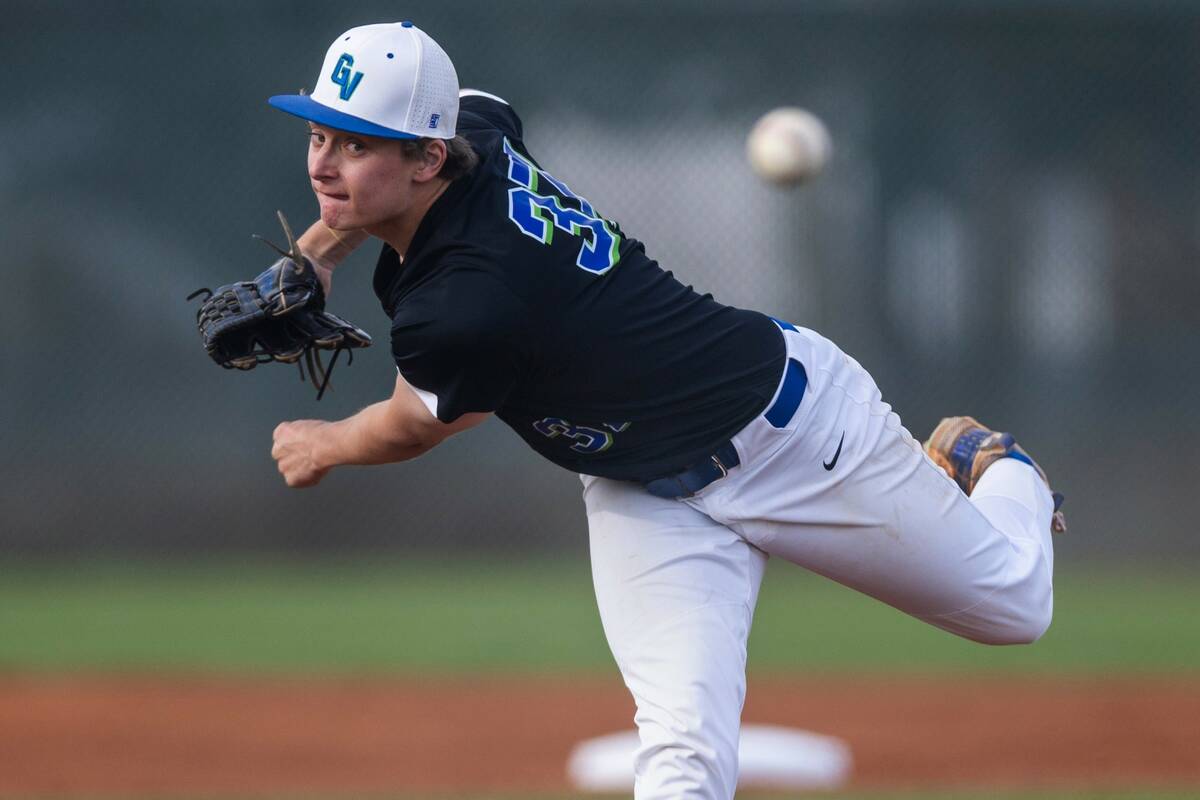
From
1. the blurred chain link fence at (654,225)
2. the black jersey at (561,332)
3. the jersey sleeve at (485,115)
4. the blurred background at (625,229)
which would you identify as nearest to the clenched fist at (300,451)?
the black jersey at (561,332)

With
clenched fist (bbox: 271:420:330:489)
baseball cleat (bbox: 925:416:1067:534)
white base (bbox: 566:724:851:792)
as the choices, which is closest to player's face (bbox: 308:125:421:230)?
clenched fist (bbox: 271:420:330:489)

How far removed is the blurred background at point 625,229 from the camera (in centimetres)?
900

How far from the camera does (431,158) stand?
289 centimetres

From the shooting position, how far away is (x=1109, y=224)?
30.3 ft

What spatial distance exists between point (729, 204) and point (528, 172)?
6234mm

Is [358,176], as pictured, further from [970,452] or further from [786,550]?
[970,452]

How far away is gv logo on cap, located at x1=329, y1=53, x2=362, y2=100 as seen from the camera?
283cm

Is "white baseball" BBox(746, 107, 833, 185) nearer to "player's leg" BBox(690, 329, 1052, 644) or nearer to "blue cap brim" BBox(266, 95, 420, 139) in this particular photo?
"player's leg" BBox(690, 329, 1052, 644)

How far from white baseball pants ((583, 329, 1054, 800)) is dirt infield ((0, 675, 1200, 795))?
5.84 feet

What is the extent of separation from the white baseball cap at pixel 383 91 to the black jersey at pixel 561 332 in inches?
6.2

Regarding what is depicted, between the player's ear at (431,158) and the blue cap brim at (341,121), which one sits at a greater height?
the blue cap brim at (341,121)

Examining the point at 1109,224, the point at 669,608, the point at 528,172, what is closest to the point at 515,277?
the point at 528,172

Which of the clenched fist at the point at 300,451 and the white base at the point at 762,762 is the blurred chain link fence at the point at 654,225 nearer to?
the white base at the point at 762,762

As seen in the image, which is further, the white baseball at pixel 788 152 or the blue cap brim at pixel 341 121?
the white baseball at pixel 788 152
